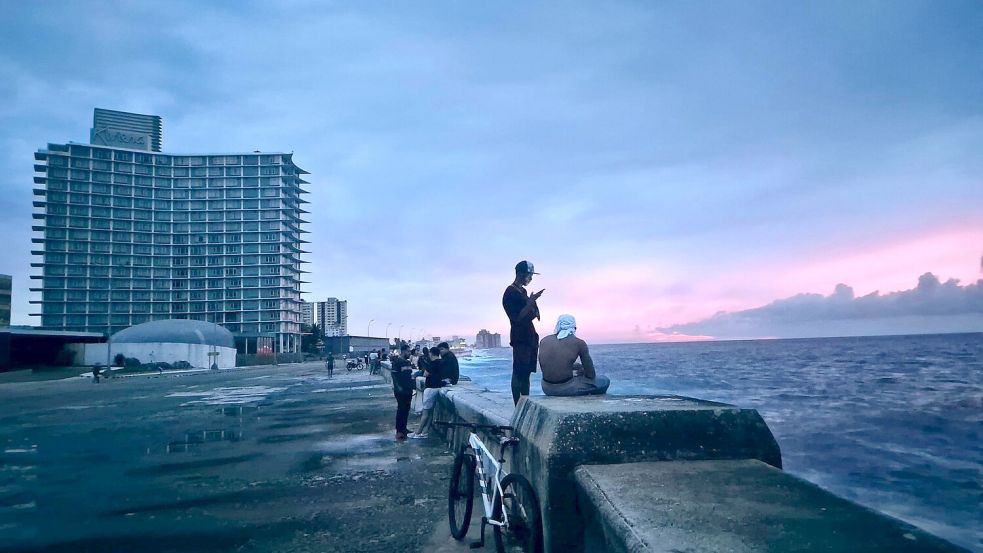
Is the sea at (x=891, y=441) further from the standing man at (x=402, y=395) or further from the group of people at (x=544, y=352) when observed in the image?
the standing man at (x=402, y=395)

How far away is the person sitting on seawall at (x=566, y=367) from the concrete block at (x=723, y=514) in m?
2.07

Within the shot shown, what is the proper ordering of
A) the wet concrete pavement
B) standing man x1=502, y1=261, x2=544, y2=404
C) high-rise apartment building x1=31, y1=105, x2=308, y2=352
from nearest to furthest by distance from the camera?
1. the wet concrete pavement
2. standing man x1=502, y1=261, x2=544, y2=404
3. high-rise apartment building x1=31, y1=105, x2=308, y2=352

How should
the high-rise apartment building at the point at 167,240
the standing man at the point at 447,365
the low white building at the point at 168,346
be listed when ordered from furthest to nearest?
the high-rise apartment building at the point at 167,240
the low white building at the point at 168,346
the standing man at the point at 447,365

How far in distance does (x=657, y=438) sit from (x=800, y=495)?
0.85 metres

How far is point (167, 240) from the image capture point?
140625mm

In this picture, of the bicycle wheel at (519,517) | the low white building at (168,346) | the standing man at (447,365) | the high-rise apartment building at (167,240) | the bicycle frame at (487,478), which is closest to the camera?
the bicycle wheel at (519,517)

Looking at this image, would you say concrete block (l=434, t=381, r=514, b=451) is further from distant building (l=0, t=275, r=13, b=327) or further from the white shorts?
distant building (l=0, t=275, r=13, b=327)

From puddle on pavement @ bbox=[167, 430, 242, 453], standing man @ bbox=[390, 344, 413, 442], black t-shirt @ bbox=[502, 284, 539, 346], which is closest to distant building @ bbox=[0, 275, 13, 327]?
puddle on pavement @ bbox=[167, 430, 242, 453]

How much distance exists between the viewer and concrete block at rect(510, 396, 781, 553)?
11.3 ft

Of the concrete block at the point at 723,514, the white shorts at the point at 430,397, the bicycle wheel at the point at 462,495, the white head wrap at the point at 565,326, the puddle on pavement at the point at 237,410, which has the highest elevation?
the white head wrap at the point at 565,326

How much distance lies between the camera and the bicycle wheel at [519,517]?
3631mm

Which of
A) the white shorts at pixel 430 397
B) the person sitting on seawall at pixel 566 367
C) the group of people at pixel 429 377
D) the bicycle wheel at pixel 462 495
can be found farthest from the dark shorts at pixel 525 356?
the white shorts at pixel 430 397

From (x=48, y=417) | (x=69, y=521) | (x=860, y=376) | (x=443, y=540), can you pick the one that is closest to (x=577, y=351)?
(x=443, y=540)

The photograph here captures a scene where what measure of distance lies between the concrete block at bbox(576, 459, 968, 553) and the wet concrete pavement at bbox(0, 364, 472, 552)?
222 cm
